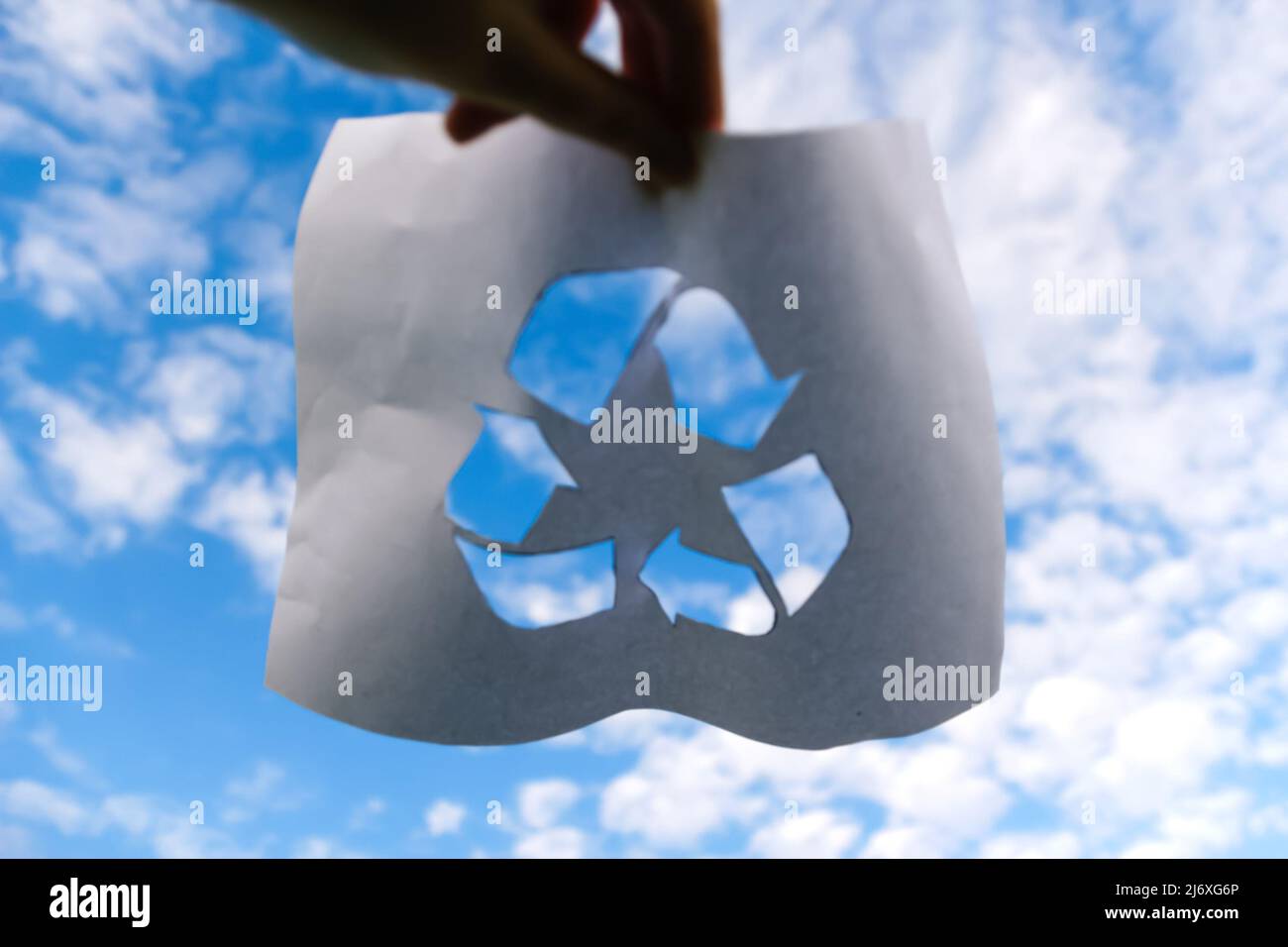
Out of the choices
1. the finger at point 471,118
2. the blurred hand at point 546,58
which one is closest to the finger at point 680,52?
the blurred hand at point 546,58

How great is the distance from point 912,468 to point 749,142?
123cm

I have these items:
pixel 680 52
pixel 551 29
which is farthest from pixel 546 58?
pixel 680 52

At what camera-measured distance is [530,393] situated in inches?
130

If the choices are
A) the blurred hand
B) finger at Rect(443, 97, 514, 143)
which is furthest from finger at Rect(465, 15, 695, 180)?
finger at Rect(443, 97, 514, 143)

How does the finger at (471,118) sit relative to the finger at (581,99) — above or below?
above

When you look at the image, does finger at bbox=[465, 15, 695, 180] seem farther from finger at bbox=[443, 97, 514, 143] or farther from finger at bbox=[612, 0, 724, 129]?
finger at bbox=[443, 97, 514, 143]

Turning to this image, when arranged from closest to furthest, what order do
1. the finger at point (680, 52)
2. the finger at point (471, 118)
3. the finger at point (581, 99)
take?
the finger at point (581, 99), the finger at point (680, 52), the finger at point (471, 118)

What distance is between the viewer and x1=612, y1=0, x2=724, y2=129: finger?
2.75 m

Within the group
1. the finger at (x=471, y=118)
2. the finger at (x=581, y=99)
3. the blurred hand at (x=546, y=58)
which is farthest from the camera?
the finger at (x=471, y=118)

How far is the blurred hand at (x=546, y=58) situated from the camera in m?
2.04

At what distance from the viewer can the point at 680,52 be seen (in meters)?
2.90

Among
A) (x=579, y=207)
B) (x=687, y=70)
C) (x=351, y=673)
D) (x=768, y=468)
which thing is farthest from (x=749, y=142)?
(x=351, y=673)

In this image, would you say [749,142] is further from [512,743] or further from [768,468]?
[512,743]

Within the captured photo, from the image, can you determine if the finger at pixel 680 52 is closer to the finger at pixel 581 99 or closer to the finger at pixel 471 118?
the finger at pixel 581 99
